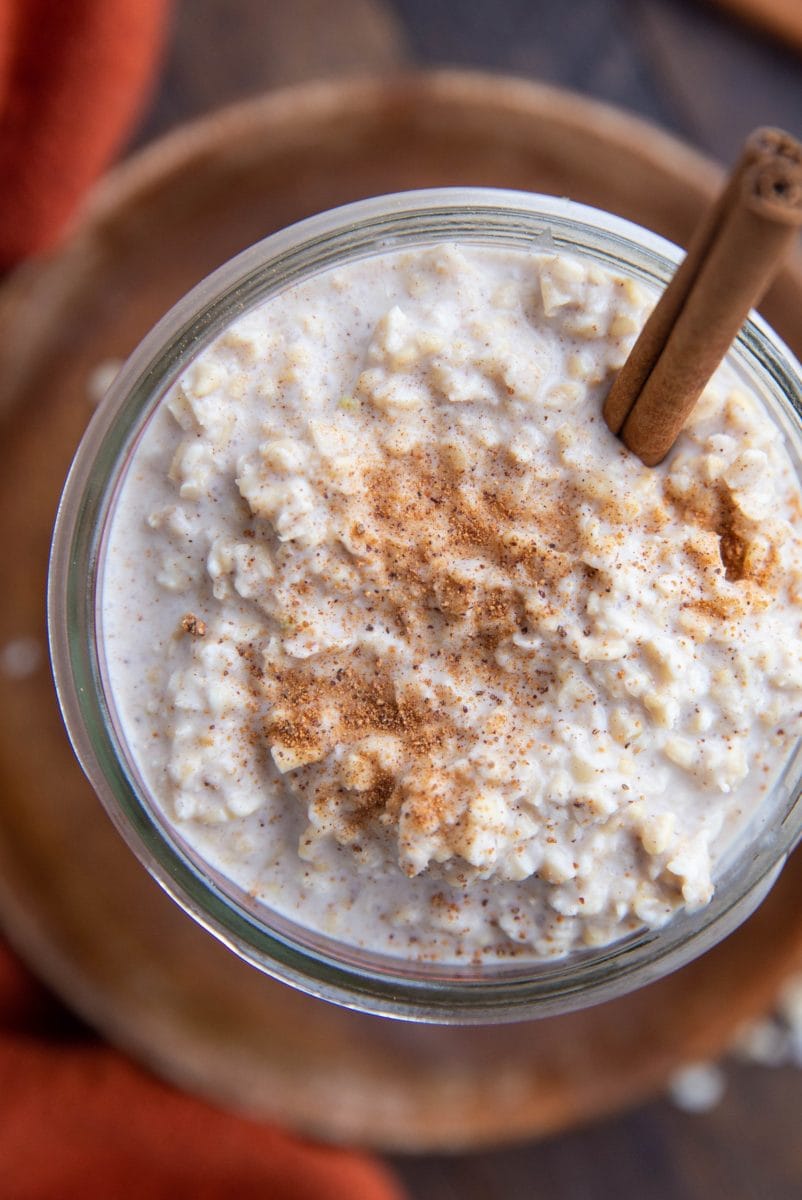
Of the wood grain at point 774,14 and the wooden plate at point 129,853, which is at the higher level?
the wood grain at point 774,14

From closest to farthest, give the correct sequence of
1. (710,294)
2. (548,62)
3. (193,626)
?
(710,294)
(193,626)
(548,62)

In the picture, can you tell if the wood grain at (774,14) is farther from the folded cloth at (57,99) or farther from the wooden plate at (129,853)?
the folded cloth at (57,99)

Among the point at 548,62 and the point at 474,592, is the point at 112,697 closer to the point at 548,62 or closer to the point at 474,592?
the point at 474,592

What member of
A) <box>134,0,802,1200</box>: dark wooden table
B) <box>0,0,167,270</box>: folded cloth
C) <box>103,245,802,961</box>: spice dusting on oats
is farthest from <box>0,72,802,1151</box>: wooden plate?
<box>103,245,802,961</box>: spice dusting on oats

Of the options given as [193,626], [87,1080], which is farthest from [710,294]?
[87,1080]

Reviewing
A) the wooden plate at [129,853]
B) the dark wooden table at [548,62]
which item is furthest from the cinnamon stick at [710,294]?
the dark wooden table at [548,62]

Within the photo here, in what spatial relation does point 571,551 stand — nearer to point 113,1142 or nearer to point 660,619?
point 660,619
